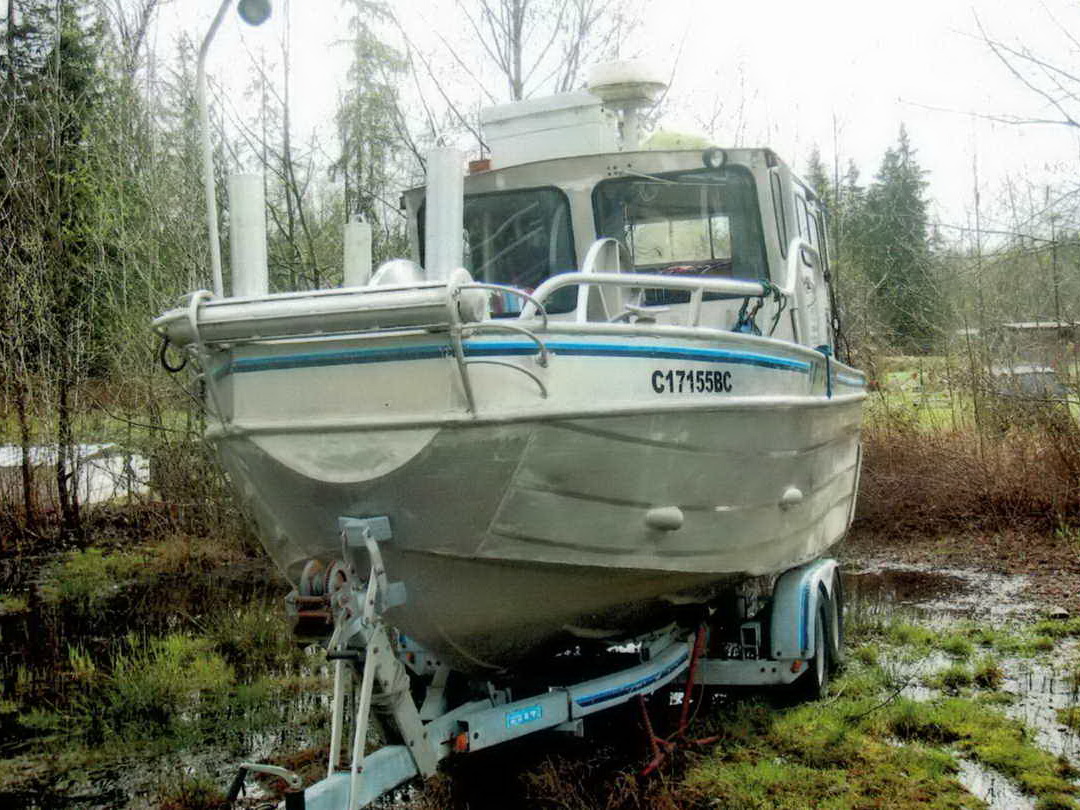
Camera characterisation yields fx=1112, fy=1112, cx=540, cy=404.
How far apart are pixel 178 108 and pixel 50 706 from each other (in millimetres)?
8538

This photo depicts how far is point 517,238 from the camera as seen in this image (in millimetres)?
5965

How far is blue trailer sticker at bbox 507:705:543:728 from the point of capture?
4160mm

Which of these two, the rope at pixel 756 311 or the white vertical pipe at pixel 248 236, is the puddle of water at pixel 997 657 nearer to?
the rope at pixel 756 311

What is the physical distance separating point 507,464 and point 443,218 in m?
0.83

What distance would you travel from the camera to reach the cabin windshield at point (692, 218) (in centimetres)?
570

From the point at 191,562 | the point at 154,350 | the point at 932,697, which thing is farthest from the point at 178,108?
the point at 932,697

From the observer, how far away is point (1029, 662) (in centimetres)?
630

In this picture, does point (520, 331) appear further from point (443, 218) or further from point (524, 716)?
point (524, 716)

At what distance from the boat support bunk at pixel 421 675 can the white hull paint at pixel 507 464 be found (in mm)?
171

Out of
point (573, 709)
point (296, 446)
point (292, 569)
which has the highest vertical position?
point (296, 446)

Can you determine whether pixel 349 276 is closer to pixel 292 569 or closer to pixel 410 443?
pixel 410 443

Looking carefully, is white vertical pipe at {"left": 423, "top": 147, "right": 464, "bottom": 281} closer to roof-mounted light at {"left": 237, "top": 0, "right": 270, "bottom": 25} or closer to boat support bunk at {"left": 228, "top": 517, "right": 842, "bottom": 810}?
roof-mounted light at {"left": 237, "top": 0, "right": 270, "bottom": 25}

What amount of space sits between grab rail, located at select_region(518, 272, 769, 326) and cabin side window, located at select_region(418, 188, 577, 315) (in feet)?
3.90

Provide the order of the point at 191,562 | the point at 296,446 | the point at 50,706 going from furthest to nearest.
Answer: the point at 191,562, the point at 50,706, the point at 296,446
